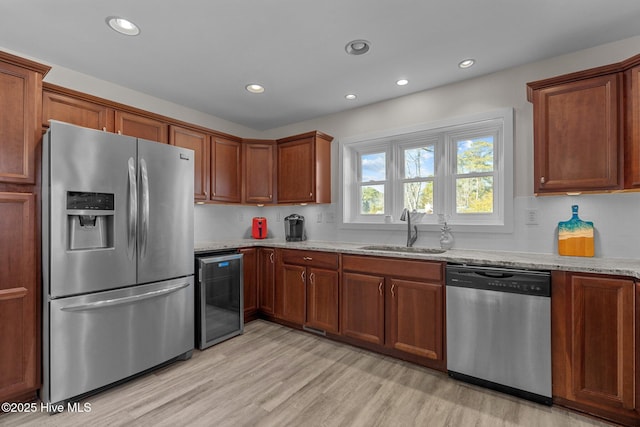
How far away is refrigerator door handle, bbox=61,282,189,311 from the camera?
6.36 feet

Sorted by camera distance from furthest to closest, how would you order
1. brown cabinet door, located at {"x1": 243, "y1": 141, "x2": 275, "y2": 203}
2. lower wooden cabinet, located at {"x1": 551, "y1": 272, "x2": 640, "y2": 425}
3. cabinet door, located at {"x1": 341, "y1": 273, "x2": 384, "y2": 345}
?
brown cabinet door, located at {"x1": 243, "y1": 141, "x2": 275, "y2": 203}, cabinet door, located at {"x1": 341, "y1": 273, "x2": 384, "y2": 345}, lower wooden cabinet, located at {"x1": 551, "y1": 272, "x2": 640, "y2": 425}

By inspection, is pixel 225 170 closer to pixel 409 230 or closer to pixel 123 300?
pixel 123 300

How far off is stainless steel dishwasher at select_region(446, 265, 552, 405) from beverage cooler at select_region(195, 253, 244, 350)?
2.03 m

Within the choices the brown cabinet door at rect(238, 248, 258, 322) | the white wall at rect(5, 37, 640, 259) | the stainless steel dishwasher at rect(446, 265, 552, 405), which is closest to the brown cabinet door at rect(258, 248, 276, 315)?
the brown cabinet door at rect(238, 248, 258, 322)

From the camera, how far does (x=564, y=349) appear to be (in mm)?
1856

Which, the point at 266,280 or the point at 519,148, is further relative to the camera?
the point at 266,280

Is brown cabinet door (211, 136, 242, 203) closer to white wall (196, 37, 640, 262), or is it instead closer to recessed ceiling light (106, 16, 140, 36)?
white wall (196, 37, 640, 262)

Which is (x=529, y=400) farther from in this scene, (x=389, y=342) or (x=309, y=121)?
(x=309, y=121)

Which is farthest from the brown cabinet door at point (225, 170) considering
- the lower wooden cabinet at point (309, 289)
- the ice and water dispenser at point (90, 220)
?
the ice and water dispenser at point (90, 220)

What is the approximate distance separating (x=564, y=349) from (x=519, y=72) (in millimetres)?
2191

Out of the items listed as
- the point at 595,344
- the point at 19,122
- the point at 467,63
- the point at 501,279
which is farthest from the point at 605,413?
the point at 19,122

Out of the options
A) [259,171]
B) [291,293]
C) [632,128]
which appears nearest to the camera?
[632,128]

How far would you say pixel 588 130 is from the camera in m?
2.04

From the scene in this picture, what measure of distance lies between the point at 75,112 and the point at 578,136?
384 cm
